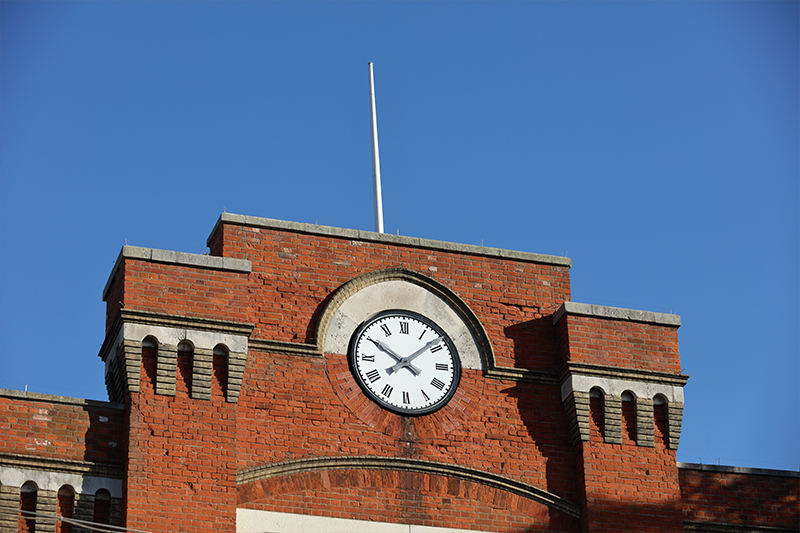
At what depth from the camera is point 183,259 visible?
22.2m

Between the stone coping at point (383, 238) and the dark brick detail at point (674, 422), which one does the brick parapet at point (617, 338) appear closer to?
the dark brick detail at point (674, 422)

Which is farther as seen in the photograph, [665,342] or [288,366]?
[665,342]

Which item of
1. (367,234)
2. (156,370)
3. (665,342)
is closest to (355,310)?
(367,234)

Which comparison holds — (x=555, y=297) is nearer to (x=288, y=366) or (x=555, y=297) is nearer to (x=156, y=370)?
(x=288, y=366)

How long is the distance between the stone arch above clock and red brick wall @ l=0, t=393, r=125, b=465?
3824mm

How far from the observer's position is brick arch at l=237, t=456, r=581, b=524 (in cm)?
2145

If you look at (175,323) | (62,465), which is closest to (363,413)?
(175,323)

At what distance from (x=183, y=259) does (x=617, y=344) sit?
7.31 metres

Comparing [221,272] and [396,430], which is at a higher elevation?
[221,272]

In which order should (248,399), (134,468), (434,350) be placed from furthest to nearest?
1. (434,350)
2. (248,399)
3. (134,468)

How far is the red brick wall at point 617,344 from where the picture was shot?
2377 centimetres

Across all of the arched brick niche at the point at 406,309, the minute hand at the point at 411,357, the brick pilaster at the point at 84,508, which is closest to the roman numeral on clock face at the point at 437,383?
the arched brick niche at the point at 406,309

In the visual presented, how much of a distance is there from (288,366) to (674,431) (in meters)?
6.46

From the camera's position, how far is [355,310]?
2331cm
